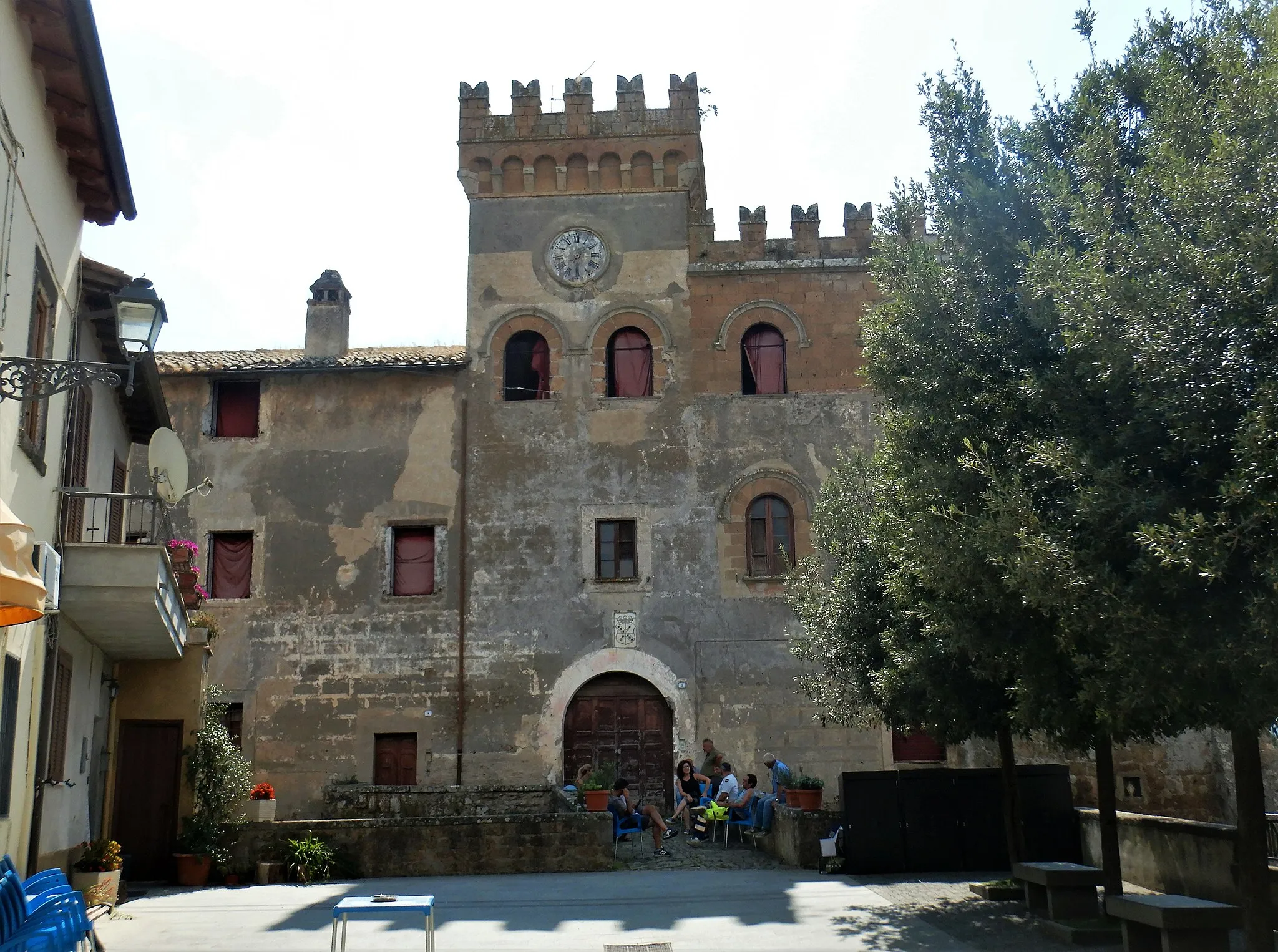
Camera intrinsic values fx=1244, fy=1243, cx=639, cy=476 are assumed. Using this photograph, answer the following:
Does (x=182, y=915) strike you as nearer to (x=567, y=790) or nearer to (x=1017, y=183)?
(x=567, y=790)

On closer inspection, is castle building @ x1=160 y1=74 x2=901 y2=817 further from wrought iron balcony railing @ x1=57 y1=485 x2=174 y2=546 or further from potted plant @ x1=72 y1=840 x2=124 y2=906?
potted plant @ x1=72 y1=840 x2=124 y2=906

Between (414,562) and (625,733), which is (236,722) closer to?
(414,562)

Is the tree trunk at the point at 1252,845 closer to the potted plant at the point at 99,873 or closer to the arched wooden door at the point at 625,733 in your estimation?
the potted plant at the point at 99,873

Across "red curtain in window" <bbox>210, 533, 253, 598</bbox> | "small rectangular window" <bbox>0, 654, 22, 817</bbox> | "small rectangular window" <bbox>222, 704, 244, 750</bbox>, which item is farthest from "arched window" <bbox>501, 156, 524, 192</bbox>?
"small rectangular window" <bbox>0, 654, 22, 817</bbox>

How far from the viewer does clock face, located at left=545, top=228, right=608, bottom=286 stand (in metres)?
24.8

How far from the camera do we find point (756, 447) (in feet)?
77.9

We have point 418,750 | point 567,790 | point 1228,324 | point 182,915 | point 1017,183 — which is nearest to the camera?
point 1228,324

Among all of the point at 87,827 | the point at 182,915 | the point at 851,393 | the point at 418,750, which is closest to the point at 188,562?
the point at 87,827

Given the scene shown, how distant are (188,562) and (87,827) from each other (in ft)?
10.7

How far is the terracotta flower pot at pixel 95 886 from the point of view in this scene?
39.4 ft

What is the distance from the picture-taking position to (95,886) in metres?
12.1

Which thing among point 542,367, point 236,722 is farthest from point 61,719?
point 542,367

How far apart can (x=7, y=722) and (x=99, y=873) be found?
10.5 feet

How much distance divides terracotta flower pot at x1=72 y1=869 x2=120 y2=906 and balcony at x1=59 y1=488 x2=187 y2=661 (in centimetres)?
239
